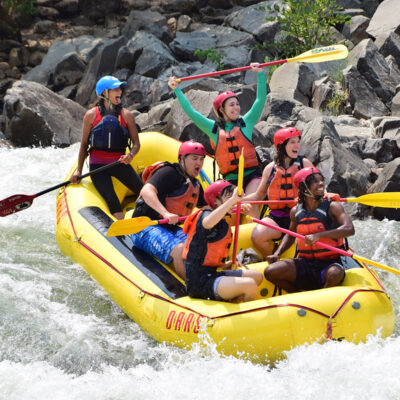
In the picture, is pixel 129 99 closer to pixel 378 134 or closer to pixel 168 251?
pixel 378 134

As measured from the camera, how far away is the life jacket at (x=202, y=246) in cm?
373

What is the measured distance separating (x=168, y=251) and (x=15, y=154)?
4829 mm

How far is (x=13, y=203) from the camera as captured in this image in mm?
5379

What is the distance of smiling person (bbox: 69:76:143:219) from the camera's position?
17.1ft

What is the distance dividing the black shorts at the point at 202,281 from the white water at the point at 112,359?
32cm

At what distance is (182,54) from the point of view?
11.4 m

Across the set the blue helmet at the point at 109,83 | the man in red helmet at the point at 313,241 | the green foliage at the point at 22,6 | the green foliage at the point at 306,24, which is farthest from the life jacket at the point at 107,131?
the green foliage at the point at 22,6

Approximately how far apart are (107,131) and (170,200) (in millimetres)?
1164

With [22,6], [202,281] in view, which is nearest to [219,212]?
[202,281]

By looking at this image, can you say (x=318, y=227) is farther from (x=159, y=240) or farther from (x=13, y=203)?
(x=13, y=203)

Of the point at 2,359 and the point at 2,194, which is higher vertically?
the point at 2,359

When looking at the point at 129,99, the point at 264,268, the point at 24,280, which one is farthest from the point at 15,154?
the point at 264,268

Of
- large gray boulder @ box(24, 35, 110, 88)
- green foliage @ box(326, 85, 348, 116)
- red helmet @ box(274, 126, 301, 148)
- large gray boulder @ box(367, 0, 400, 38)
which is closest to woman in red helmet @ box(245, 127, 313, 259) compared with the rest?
red helmet @ box(274, 126, 301, 148)

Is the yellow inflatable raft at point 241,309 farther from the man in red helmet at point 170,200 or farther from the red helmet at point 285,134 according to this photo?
the red helmet at point 285,134
